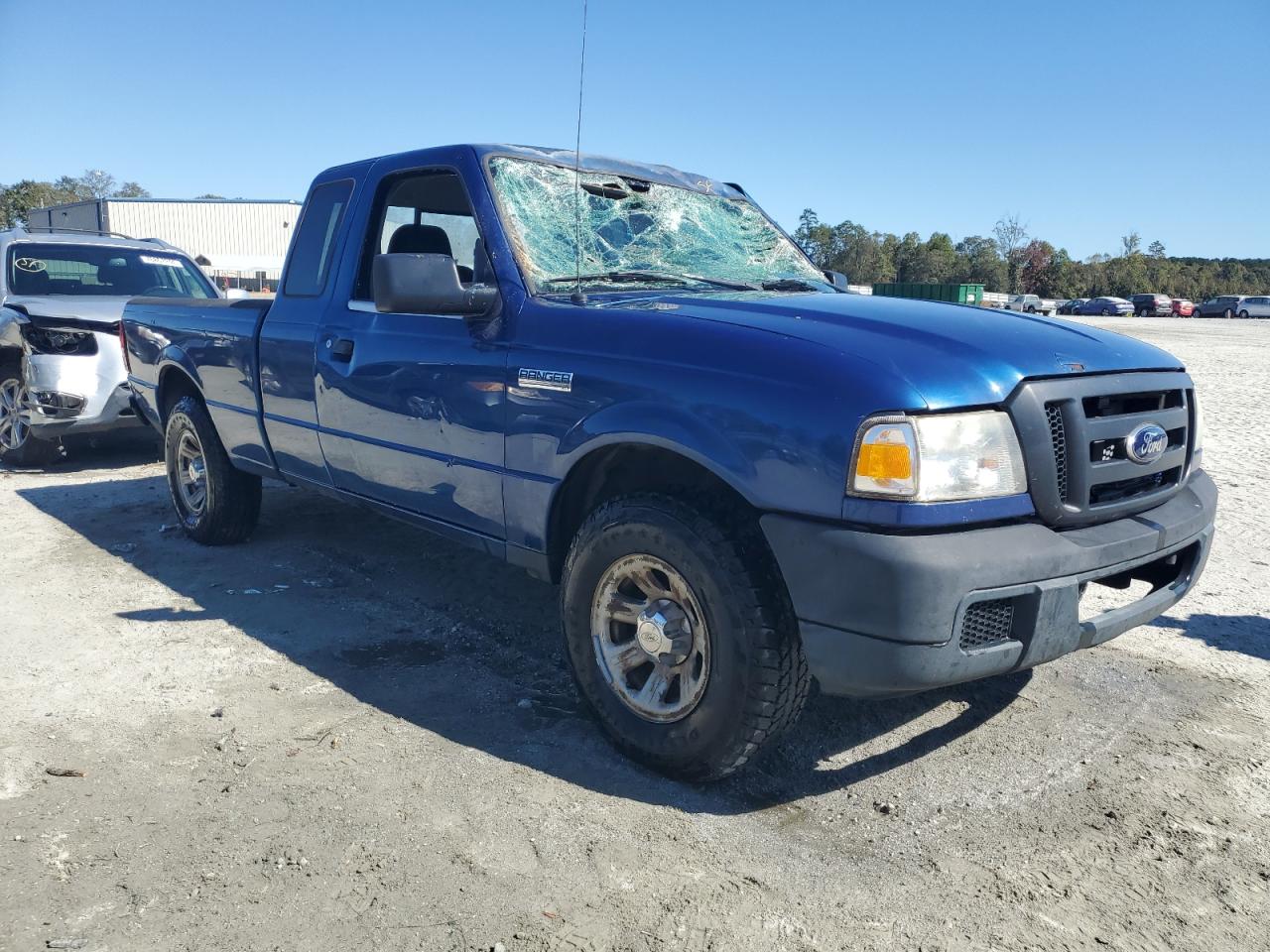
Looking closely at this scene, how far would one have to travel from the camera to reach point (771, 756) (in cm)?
323

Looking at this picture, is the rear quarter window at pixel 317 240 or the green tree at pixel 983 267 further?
the green tree at pixel 983 267

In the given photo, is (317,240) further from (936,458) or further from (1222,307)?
(1222,307)

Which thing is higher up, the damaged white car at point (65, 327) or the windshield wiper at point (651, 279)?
the windshield wiper at point (651, 279)

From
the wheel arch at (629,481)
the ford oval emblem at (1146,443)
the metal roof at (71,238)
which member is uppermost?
the metal roof at (71,238)

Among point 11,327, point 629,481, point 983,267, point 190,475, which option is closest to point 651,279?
point 629,481

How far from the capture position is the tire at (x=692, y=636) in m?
2.72

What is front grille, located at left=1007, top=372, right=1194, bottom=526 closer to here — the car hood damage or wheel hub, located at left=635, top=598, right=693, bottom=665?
wheel hub, located at left=635, top=598, right=693, bottom=665

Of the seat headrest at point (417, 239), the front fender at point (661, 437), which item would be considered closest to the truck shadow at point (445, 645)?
the front fender at point (661, 437)

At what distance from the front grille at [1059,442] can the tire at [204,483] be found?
448 cm

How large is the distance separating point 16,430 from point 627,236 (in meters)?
6.53

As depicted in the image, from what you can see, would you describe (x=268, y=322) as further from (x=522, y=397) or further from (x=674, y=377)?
(x=674, y=377)

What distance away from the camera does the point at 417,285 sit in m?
3.29

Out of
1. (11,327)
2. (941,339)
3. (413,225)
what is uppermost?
(413,225)

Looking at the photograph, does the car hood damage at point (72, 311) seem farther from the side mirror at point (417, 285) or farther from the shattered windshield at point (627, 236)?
the side mirror at point (417, 285)
